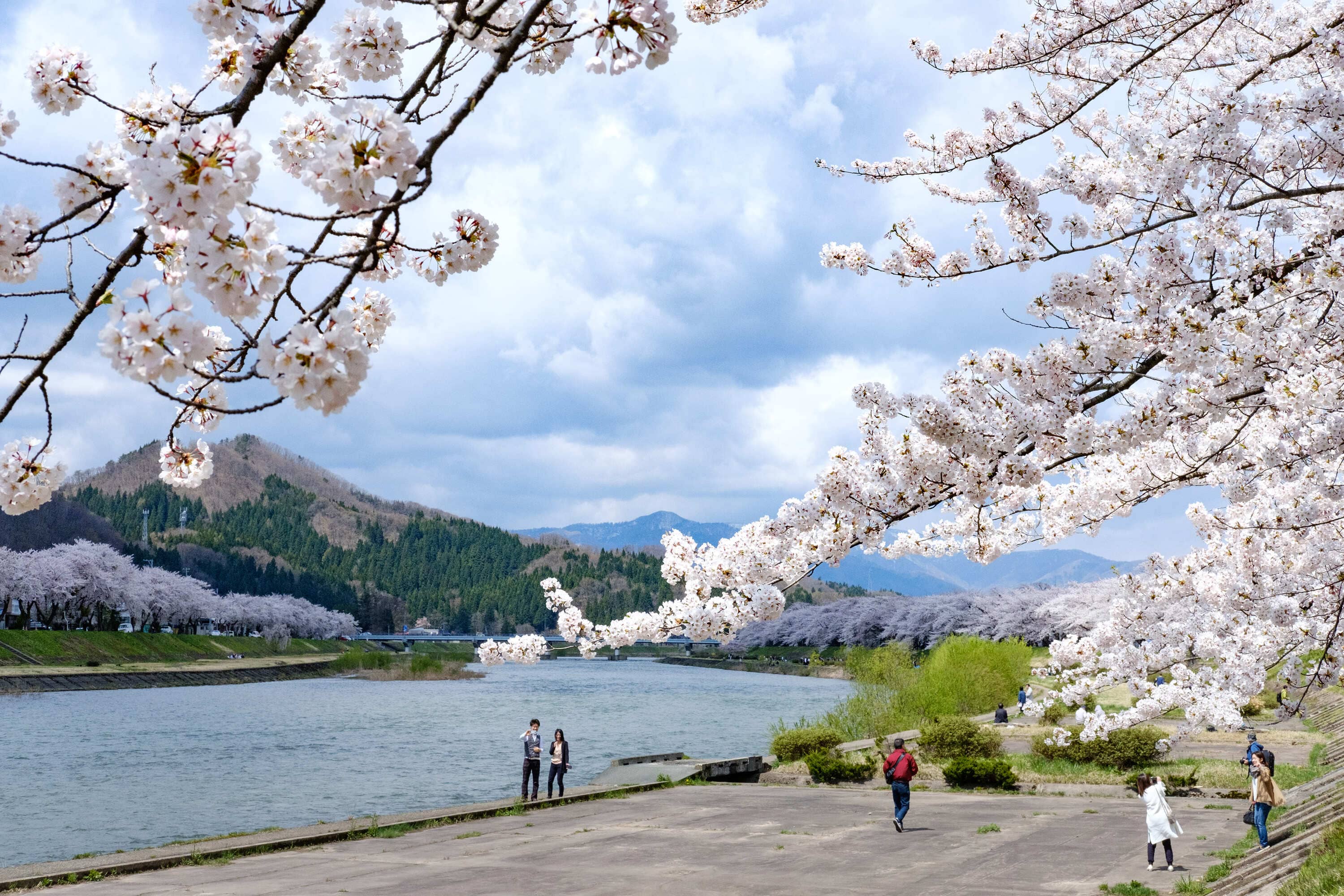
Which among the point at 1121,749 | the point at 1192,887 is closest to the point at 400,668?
the point at 1121,749

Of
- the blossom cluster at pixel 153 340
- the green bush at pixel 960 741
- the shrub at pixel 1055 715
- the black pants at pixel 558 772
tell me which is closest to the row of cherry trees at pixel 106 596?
the black pants at pixel 558 772

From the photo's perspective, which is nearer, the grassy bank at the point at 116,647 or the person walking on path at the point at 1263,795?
the person walking on path at the point at 1263,795

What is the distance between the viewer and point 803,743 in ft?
94.1

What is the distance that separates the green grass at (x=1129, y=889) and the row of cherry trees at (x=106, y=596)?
262 ft

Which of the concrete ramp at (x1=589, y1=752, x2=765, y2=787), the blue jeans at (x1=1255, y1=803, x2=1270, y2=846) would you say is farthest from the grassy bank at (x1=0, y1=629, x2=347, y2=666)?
the blue jeans at (x1=1255, y1=803, x2=1270, y2=846)

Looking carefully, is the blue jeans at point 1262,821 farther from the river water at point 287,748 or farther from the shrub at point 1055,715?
the river water at point 287,748

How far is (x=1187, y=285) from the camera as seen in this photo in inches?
213

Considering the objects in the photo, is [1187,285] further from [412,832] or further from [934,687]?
[934,687]

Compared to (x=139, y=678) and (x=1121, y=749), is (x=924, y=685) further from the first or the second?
(x=139, y=678)

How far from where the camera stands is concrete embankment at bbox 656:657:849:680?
9969 centimetres

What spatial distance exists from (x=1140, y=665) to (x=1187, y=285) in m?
5.83

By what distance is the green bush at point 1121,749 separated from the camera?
24.5 m

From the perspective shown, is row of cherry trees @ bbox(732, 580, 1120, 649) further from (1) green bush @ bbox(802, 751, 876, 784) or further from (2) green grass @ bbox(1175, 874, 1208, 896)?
(2) green grass @ bbox(1175, 874, 1208, 896)

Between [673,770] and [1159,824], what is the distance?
586 inches
